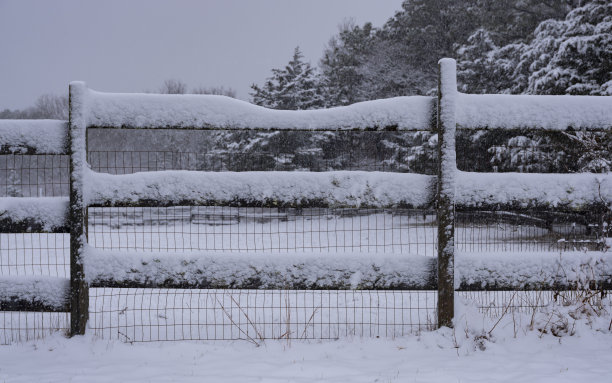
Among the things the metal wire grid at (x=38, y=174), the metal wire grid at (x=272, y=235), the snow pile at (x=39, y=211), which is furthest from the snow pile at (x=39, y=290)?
the metal wire grid at (x=272, y=235)

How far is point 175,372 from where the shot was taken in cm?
296

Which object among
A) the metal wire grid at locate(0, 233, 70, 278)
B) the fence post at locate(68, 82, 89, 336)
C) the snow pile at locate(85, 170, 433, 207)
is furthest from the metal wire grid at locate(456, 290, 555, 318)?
the metal wire grid at locate(0, 233, 70, 278)

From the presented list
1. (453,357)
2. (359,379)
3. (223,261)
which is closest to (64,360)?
(223,261)

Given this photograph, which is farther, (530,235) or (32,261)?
(530,235)

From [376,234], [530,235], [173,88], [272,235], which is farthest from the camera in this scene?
[173,88]

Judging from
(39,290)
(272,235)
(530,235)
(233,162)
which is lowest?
(272,235)

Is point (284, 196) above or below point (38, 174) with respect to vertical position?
below

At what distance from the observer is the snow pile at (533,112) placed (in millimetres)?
3482

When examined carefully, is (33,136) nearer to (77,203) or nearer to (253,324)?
(77,203)

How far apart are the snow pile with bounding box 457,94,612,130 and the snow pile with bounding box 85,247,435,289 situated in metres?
1.30

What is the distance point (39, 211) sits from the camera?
11.4 ft

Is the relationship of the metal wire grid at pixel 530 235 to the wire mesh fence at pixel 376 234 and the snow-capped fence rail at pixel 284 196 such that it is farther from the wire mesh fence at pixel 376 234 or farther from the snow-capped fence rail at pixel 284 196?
the snow-capped fence rail at pixel 284 196

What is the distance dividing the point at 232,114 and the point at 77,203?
1375mm

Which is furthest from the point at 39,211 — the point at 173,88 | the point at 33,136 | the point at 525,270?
the point at 173,88
